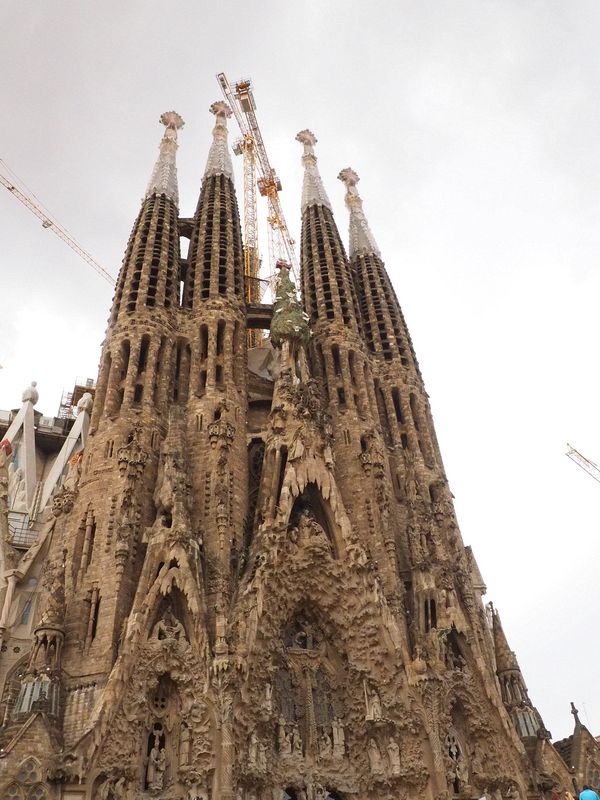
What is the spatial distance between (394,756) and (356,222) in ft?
100

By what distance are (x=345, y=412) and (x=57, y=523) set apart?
12603mm

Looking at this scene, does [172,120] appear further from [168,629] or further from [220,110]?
[168,629]

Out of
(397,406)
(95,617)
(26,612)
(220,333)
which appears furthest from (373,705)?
(220,333)

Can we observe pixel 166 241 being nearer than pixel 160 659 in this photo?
No

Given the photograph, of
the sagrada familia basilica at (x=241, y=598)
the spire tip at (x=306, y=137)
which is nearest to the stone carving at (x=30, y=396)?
the sagrada familia basilica at (x=241, y=598)

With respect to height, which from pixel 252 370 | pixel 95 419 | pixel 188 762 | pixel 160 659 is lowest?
pixel 188 762

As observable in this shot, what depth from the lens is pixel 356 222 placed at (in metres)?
41.8

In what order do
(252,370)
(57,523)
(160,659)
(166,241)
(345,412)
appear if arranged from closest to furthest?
(160,659) < (57,523) < (345,412) < (166,241) < (252,370)


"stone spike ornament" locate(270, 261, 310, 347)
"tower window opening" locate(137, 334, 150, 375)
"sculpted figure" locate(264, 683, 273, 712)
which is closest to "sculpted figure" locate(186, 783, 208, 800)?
"sculpted figure" locate(264, 683, 273, 712)

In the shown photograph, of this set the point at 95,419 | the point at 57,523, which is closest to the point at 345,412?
the point at 95,419

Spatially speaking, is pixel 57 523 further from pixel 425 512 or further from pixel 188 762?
pixel 425 512

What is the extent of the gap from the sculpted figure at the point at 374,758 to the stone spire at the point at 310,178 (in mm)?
29783

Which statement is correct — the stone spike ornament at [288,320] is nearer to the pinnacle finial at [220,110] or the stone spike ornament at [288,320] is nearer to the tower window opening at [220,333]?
the tower window opening at [220,333]

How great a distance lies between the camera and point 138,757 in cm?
1773
